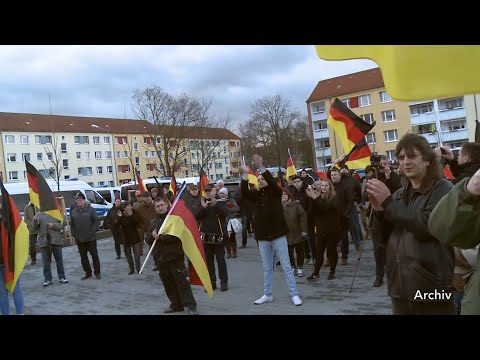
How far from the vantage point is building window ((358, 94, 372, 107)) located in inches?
2677

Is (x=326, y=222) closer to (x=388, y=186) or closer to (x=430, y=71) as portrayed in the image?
(x=388, y=186)

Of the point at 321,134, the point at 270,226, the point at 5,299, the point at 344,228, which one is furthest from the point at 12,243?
the point at 321,134

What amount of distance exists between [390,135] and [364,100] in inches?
278

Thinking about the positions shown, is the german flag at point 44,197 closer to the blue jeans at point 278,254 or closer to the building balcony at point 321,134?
the blue jeans at point 278,254

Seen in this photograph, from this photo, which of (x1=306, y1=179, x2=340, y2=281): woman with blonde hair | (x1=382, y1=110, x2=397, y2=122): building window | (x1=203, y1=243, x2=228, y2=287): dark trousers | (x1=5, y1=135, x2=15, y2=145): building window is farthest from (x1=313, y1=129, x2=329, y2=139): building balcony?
(x1=203, y1=243, x2=228, y2=287): dark trousers

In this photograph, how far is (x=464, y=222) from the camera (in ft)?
6.43

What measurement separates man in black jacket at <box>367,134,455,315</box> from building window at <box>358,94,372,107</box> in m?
67.2

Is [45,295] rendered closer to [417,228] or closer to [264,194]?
[264,194]

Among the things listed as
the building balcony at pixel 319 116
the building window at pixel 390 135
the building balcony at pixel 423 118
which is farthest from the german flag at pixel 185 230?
the building balcony at pixel 319 116
